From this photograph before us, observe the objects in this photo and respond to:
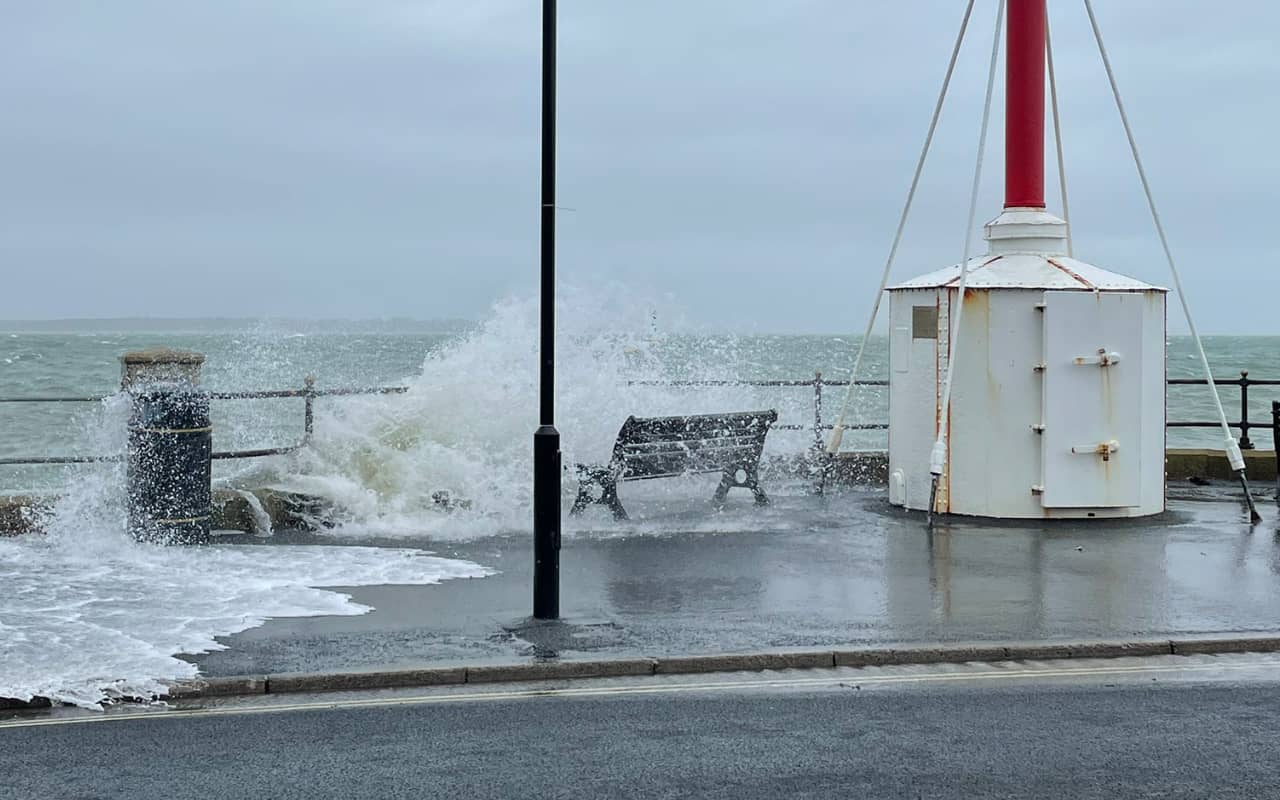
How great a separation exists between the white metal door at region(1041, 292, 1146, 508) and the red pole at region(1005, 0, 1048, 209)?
1650 mm

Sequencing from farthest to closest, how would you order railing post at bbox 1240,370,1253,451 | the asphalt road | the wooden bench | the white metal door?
railing post at bbox 1240,370,1253,451 → the wooden bench → the white metal door → the asphalt road

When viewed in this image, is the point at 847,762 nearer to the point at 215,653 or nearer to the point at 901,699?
the point at 901,699

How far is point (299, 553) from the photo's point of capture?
13.3m

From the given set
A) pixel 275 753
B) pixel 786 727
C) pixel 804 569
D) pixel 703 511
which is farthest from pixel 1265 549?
pixel 275 753

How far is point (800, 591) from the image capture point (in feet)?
37.6

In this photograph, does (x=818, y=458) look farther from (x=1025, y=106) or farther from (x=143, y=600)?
(x=143, y=600)

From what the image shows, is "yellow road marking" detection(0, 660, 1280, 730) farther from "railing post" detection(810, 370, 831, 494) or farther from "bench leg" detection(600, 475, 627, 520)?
"railing post" detection(810, 370, 831, 494)

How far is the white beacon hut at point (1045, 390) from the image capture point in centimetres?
1532

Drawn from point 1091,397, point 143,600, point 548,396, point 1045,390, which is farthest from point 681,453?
point 143,600

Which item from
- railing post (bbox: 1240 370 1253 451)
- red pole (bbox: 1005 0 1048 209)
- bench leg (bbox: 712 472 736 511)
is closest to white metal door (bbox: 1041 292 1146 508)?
red pole (bbox: 1005 0 1048 209)

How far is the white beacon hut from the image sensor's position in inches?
603

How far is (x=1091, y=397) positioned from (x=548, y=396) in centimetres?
730

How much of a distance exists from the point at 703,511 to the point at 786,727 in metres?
8.64

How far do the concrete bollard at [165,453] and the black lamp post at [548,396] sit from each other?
178 inches
